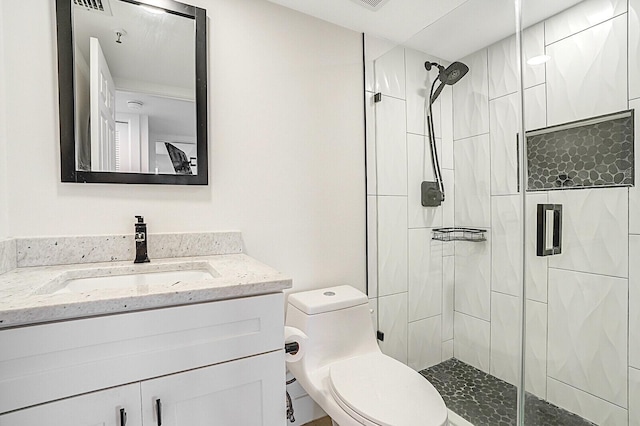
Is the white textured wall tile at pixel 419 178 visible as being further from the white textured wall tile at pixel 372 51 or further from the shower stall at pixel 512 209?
the white textured wall tile at pixel 372 51

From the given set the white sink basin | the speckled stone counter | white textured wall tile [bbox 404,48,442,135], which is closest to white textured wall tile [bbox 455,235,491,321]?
white textured wall tile [bbox 404,48,442,135]

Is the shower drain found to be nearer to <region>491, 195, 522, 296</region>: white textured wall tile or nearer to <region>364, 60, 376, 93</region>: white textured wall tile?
<region>491, 195, 522, 296</region>: white textured wall tile

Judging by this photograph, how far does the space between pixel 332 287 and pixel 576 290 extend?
112 cm

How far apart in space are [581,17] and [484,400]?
180 cm

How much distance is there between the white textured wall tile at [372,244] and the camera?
1.87 m

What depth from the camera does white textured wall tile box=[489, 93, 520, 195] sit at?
4.86ft

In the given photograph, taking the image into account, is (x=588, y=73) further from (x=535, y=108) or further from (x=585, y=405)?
(x=585, y=405)

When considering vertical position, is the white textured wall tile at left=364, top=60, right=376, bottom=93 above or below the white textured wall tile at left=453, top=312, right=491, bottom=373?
above

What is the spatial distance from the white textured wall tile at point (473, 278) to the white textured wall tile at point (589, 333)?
28 centimetres

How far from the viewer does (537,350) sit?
148cm

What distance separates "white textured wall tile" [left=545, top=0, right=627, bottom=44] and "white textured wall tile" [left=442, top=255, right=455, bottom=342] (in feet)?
3.57

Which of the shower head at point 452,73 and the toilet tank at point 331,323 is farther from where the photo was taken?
the shower head at point 452,73

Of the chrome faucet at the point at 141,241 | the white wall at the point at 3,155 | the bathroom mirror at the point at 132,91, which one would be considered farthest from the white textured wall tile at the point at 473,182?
the white wall at the point at 3,155

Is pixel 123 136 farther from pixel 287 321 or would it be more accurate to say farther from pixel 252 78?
pixel 287 321
